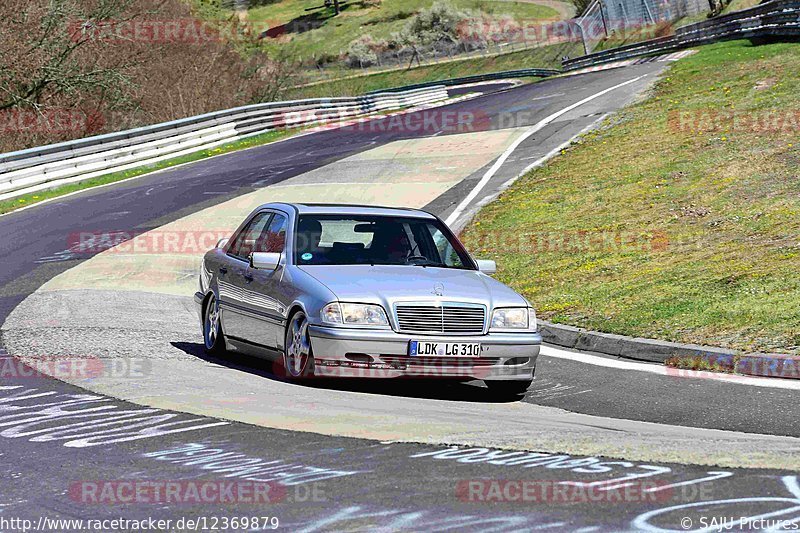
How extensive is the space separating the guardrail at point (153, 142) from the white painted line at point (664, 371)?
1832cm

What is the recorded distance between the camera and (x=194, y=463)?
6305mm

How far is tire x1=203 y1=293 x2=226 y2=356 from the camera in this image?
36.9ft

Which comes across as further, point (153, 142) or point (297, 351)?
point (153, 142)

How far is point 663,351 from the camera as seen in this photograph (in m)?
11.1

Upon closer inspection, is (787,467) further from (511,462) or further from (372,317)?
(372,317)

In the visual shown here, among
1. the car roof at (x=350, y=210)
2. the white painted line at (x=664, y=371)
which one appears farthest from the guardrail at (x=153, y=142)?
the white painted line at (x=664, y=371)

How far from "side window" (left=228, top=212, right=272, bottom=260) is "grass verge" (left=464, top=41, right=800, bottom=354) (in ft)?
11.7

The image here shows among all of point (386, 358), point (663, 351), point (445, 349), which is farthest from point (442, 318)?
point (663, 351)

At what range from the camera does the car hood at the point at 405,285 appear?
9328 mm

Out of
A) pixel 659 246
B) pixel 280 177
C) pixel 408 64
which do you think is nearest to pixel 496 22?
pixel 408 64

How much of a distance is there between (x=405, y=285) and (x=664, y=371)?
2.64 metres

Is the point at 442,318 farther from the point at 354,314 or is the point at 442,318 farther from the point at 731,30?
the point at 731,30

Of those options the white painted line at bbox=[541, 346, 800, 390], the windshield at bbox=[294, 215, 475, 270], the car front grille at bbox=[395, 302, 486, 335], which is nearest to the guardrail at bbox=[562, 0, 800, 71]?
the white painted line at bbox=[541, 346, 800, 390]

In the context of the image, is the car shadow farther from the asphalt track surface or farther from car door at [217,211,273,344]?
car door at [217,211,273,344]
